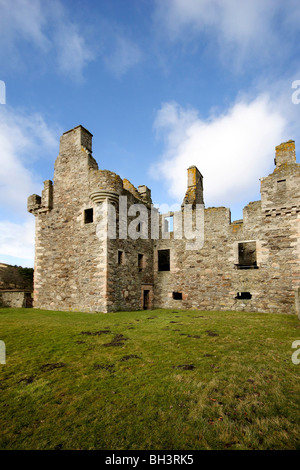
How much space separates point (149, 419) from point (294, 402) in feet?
7.58

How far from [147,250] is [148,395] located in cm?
1402

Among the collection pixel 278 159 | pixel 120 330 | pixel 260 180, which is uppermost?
pixel 278 159

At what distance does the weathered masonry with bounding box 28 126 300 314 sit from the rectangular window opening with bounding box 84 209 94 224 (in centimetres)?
8

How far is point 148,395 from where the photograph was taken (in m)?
3.82

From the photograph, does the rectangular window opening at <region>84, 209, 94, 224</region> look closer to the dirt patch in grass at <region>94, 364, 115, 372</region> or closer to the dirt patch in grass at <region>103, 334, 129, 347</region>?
the dirt patch in grass at <region>103, 334, 129, 347</region>

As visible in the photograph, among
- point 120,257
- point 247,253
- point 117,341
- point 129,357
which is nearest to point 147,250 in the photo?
point 120,257

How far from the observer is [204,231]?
16266 millimetres

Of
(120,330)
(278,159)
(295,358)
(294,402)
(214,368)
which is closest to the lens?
(294,402)

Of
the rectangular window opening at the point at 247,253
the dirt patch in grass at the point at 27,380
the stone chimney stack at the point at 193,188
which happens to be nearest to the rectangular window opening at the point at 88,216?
the stone chimney stack at the point at 193,188

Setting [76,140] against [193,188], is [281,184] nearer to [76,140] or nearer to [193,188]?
[193,188]

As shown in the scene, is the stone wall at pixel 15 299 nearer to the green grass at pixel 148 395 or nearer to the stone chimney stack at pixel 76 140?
the green grass at pixel 148 395
